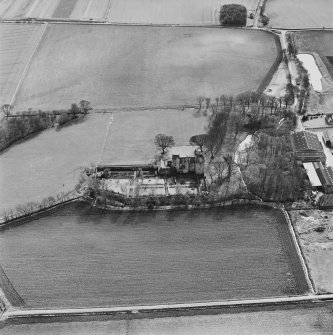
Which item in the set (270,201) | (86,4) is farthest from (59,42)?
(270,201)

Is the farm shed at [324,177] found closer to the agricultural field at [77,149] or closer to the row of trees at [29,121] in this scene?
the agricultural field at [77,149]

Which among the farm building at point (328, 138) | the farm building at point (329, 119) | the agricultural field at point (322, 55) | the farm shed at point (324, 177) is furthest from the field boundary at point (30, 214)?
the agricultural field at point (322, 55)

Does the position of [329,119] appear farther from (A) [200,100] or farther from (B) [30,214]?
(B) [30,214]

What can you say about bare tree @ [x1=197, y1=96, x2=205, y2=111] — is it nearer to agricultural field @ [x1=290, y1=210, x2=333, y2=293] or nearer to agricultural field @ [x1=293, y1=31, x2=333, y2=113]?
agricultural field @ [x1=293, y1=31, x2=333, y2=113]

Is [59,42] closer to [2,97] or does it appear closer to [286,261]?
[2,97]

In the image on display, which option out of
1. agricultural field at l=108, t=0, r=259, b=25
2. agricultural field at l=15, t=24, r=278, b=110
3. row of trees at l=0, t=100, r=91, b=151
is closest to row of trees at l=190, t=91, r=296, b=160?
agricultural field at l=15, t=24, r=278, b=110

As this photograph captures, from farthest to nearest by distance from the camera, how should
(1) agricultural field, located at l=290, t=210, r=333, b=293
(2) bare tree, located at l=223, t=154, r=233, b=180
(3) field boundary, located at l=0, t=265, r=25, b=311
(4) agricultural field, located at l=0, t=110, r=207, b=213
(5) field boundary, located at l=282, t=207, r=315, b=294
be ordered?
1. (2) bare tree, located at l=223, t=154, r=233, b=180
2. (4) agricultural field, located at l=0, t=110, r=207, b=213
3. (1) agricultural field, located at l=290, t=210, r=333, b=293
4. (5) field boundary, located at l=282, t=207, r=315, b=294
5. (3) field boundary, located at l=0, t=265, r=25, b=311

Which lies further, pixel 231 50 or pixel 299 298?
pixel 231 50
